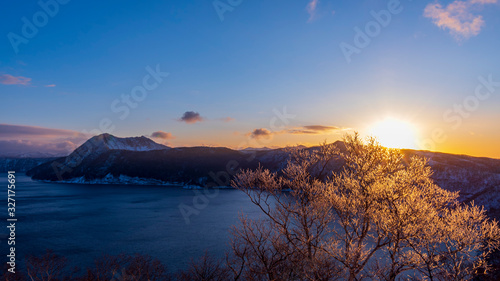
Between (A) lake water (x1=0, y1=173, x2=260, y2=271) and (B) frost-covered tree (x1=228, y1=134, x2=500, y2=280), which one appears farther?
(A) lake water (x1=0, y1=173, x2=260, y2=271)

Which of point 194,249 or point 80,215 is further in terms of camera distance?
point 80,215

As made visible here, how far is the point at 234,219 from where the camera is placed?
287 feet

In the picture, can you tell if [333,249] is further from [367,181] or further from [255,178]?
[255,178]

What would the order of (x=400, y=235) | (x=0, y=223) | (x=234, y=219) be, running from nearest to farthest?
(x=400, y=235), (x=0, y=223), (x=234, y=219)

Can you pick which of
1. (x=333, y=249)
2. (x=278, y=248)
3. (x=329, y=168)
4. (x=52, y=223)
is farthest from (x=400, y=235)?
(x=329, y=168)

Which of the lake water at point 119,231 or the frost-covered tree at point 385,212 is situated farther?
the lake water at point 119,231

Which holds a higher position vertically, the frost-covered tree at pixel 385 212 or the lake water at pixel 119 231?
the frost-covered tree at pixel 385 212

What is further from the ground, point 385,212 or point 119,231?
point 385,212

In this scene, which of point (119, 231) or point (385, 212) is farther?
point (119, 231)

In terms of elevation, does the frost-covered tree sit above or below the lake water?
above

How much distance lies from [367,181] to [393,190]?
1456 millimetres

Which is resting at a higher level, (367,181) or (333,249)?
(367,181)

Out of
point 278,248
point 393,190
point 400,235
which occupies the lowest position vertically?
point 278,248

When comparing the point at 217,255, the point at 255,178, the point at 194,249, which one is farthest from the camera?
the point at 194,249
